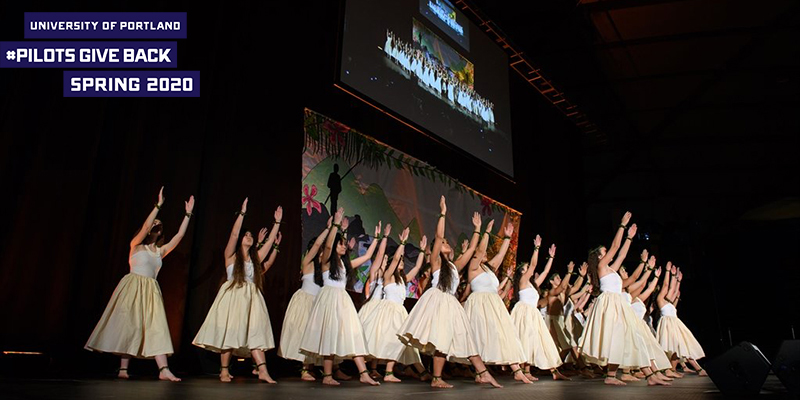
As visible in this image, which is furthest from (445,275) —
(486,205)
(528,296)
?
(486,205)

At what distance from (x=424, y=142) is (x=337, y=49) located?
193cm

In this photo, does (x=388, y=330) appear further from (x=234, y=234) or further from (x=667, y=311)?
(x=667, y=311)

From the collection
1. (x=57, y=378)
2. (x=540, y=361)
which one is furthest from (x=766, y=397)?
(x=57, y=378)

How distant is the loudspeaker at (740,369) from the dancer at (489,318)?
1443mm

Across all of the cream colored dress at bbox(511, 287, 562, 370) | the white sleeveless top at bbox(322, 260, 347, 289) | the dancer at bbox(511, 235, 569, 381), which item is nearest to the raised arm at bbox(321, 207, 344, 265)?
the white sleeveless top at bbox(322, 260, 347, 289)

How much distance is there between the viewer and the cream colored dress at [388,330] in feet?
17.6

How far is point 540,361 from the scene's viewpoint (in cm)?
581

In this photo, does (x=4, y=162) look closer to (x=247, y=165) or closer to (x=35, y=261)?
(x=35, y=261)

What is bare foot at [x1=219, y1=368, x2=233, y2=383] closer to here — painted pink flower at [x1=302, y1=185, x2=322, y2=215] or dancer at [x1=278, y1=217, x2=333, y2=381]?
dancer at [x1=278, y1=217, x2=333, y2=381]

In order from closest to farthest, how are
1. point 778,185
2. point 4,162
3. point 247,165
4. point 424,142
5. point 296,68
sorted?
point 4,162 → point 247,165 → point 296,68 → point 424,142 → point 778,185

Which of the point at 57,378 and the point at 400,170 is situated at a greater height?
the point at 400,170

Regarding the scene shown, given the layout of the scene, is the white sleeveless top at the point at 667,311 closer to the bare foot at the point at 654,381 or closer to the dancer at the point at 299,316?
the bare foot at the point at 654,381

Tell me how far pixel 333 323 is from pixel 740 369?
2773 millimetres

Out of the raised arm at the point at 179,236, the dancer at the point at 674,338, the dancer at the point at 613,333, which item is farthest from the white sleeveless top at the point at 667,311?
the raised arm at the point at 179,236
